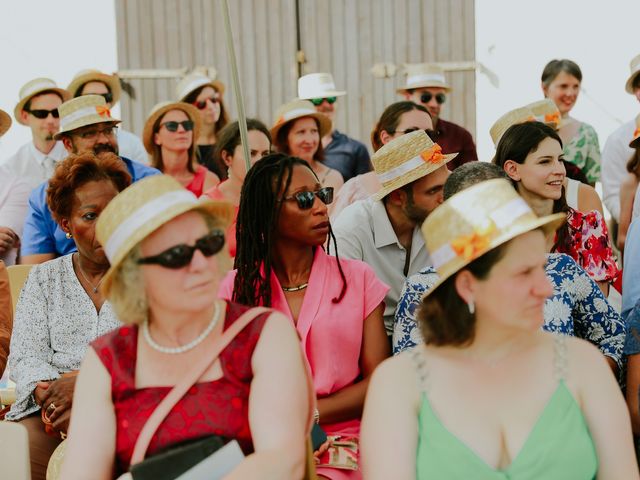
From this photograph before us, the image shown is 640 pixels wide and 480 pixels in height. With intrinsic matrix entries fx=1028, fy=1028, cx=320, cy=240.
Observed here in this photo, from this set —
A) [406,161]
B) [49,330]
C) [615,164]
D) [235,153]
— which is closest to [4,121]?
[235,153]

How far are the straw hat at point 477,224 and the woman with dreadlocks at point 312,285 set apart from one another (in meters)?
1.01

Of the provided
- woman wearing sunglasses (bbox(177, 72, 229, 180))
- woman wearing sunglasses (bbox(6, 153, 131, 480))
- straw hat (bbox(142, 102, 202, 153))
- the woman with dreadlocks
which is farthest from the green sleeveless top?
woman wearing sunglasses (bbox(177, 72, 229, 180))

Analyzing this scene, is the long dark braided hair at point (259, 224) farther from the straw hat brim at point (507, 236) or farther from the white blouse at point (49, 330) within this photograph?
the straw hat brim at point (507, 236)

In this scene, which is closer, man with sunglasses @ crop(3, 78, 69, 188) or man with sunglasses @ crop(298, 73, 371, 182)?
man with sunglasses @ crop(3, 78, 69, 188)

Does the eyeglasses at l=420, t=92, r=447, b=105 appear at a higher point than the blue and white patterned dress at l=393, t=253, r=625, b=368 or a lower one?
higher

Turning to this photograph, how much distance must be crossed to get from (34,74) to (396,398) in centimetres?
669

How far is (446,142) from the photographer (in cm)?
671

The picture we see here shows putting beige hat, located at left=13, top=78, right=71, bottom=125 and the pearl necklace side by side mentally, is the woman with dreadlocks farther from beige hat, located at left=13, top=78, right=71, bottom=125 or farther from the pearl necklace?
beige hat, located at left=13, top=78, right=71, bottom=125

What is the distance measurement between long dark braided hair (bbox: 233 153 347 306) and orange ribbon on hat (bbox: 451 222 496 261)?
1165 mm

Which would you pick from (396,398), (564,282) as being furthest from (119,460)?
(564,282)

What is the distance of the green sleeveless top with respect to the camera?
2.47 m

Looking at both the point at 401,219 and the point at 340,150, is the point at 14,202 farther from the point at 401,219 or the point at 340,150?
the point at 401,219

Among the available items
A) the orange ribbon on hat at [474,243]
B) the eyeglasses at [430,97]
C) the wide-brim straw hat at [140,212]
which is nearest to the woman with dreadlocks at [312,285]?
the wide-brim straw hat at [140,212]

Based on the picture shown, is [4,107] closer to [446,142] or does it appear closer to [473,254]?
[446,142]
